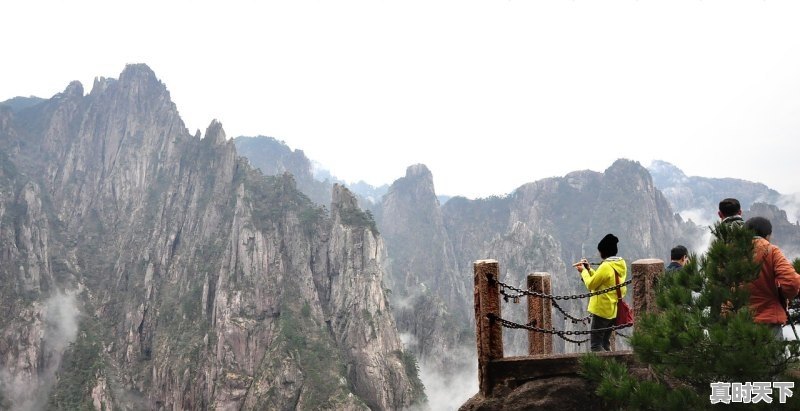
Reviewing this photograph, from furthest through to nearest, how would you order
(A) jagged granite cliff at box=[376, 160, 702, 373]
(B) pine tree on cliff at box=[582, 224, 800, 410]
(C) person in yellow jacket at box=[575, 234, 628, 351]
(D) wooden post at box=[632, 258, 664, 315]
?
(A) jagged granite cliff at box=[376, 160, 702, 373], (C) person in yellow jacket at box=[575, 234, 628, 351], (D) wooden post at box=[632, 258, 664, 315], (B) pine tree on cliff at box=[582, 224, 800, 410]

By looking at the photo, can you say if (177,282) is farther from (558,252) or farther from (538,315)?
(538,315)

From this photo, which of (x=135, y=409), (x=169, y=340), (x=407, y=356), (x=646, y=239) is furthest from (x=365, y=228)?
(x=646, y=239)

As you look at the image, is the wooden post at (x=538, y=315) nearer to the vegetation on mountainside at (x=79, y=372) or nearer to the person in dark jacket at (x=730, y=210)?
the person in dark jacket at (x=730, y=210)

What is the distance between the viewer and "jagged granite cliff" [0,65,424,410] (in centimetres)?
9331

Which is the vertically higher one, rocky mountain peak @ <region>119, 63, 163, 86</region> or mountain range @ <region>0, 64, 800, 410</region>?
rocky mountain peak @ <region>119, 63, 163, 86</region>

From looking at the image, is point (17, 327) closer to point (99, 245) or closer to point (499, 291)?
point (99, 245)

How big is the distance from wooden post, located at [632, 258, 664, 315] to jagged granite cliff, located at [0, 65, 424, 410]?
78.3 m

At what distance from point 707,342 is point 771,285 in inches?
50.3

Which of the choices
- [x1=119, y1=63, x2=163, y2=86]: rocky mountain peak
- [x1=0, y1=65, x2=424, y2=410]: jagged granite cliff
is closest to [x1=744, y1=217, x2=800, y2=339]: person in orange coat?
[x1=0, y1=65, x2=424, y2=410]: jagged granite cliff

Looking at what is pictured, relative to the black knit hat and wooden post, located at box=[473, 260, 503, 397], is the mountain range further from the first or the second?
the black knit hat

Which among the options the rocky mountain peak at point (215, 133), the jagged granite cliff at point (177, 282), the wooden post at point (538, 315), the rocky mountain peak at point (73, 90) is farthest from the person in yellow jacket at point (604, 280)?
the rocky mountain peak at point (73, 90)

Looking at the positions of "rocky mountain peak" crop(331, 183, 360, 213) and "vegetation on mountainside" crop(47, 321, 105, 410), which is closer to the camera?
"vegetation on mountainside" crop(47, 321, 105, 410)

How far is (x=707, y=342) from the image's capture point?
227 inches

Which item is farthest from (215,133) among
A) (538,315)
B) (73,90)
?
(538,315)
